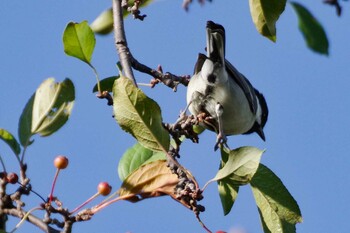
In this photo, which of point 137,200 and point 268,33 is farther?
point 268,33

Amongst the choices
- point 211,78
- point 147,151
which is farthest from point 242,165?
point 211,78

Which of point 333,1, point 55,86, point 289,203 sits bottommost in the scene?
point 289,203

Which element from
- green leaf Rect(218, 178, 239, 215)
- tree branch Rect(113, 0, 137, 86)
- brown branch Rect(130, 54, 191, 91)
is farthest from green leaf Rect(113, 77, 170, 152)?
brown branch Rect(130, 54, 191, 91)

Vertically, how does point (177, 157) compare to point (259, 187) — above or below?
above

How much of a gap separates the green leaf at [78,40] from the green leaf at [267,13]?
81 cm

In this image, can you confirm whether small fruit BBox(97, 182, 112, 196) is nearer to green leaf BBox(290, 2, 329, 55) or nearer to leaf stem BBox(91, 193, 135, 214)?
leaf stem BBox(91, 193, 135, 214)

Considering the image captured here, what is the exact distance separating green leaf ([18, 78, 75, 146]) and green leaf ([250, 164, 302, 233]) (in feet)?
2.94

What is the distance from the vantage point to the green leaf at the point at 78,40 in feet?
9.60

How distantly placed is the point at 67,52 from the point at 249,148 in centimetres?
103

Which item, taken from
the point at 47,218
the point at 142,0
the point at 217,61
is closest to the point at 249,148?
the point at 47,218

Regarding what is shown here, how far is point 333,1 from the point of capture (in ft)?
9.48

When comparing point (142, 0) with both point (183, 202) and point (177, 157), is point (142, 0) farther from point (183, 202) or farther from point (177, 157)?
point (183, 202)

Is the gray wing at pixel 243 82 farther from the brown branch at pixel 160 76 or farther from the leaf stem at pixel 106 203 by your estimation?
the leaf stem at pixel 106 203

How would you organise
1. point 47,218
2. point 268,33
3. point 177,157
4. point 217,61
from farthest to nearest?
1. point 217,61
2. point 268,33
3. point 177,157
4. point 47,218
